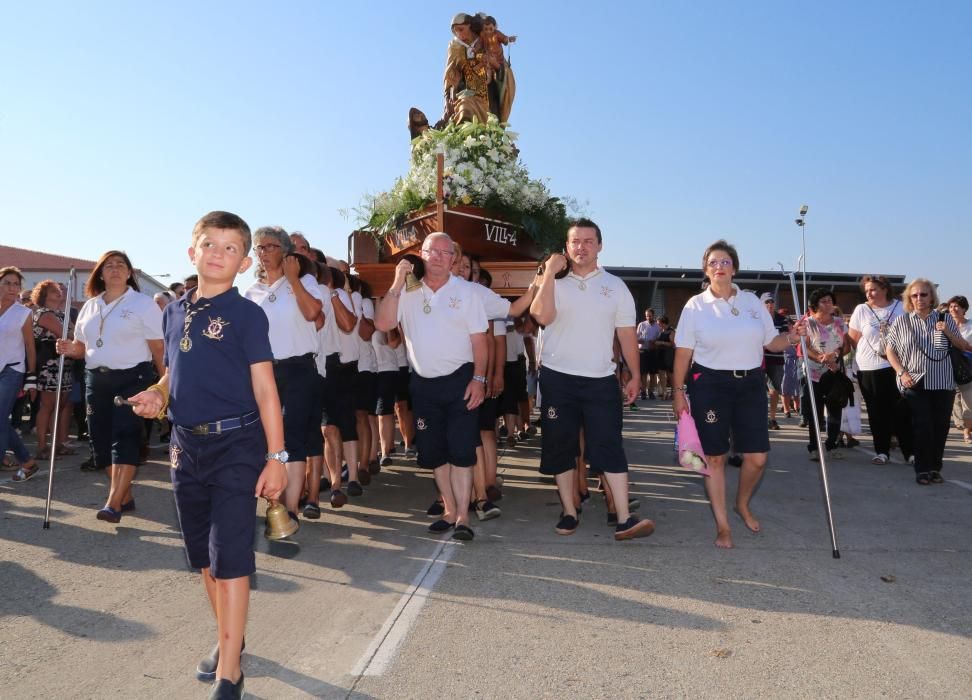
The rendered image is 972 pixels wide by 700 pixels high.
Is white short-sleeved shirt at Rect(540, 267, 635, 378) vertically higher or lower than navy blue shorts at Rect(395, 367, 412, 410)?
higher

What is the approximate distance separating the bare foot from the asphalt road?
0.08 m

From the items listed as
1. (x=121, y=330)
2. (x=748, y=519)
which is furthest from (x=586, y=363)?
(x=121, y=330)

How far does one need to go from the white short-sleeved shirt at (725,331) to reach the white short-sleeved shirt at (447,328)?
1.45 m

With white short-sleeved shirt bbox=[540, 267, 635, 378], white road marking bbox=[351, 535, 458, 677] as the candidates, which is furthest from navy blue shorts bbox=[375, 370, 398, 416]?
white road marking bbox=[351, 535, 458, 677]

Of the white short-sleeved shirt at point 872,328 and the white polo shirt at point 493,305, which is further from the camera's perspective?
the white short-sleeved shirt at point 872,328

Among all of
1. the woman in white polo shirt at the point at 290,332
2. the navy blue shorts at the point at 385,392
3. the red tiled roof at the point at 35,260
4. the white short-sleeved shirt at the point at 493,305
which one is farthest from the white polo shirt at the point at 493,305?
the red tiled roof at the point at 35,260

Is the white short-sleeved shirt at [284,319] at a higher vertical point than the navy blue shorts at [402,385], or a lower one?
higher

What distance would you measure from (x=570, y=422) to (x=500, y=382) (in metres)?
0.99

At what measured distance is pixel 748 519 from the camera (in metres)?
5.60

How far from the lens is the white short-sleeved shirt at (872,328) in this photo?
27.3 feet

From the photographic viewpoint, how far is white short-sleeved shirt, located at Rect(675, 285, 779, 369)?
5227mm

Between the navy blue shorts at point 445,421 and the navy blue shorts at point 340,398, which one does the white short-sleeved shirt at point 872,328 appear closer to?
the navy blue shorts at point 445,421

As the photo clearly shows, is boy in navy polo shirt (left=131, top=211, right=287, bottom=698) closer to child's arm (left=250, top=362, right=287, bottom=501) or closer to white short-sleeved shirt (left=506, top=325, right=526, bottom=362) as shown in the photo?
child's arm (left=250, top=362, right=287, bottom=501)

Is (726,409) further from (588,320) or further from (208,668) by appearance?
(208,668)
